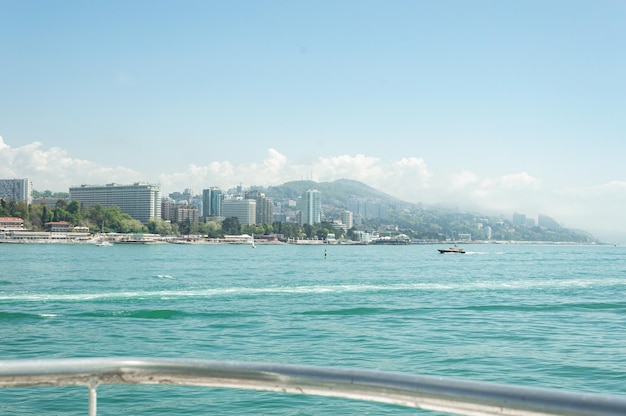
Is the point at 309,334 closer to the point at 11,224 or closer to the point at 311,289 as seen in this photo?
the point at 311,289

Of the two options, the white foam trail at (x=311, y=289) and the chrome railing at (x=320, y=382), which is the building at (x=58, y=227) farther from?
the chrome railing at (x=320, y=382)

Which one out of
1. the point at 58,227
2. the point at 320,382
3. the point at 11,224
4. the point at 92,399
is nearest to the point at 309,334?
the point at 92,399

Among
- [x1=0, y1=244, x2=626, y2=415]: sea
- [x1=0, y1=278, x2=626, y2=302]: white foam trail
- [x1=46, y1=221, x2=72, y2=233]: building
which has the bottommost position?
[x1=0, y1=278, x2=626, y2=302]: white foam trail

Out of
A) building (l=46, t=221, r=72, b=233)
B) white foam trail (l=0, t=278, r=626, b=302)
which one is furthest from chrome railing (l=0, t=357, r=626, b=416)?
building (l=46, t=221, r=72, b=233)

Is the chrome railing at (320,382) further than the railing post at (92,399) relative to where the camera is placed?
No

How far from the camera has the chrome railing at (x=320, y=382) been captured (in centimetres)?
163

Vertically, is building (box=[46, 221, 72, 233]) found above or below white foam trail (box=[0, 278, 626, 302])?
above

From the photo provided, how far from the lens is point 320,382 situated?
1916 millimetres

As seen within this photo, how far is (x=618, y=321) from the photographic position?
25.3 metres

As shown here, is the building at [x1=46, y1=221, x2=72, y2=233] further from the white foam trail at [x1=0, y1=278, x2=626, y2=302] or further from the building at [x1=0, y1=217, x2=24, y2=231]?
the white foam trail at [x1=0, y1=278, x2=626, y2=302]

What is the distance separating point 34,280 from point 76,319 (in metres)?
22.0

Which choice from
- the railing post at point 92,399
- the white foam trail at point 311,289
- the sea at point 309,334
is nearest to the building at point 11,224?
the sea at point 309,334

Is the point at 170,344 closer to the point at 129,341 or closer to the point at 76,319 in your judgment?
the point at 129,341

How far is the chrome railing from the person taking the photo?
1633mm
